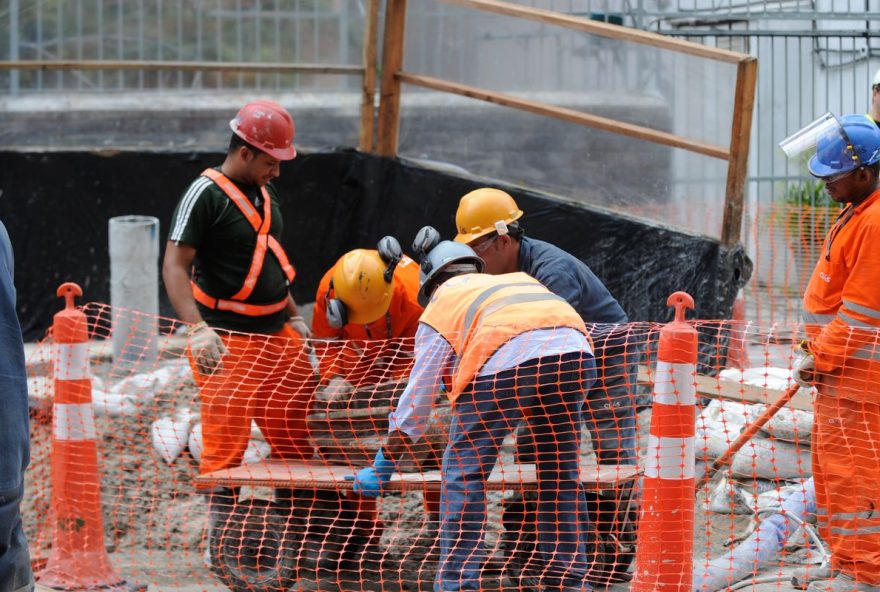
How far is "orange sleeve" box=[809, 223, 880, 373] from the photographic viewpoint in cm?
465

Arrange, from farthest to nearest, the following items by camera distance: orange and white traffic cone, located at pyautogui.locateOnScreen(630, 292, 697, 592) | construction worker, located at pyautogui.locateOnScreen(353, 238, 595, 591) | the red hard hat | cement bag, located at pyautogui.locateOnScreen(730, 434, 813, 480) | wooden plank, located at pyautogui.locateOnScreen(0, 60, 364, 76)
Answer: wooden plank, located at pyautogui.locateOnScreen(0, 60, 364, 76)
the red hard hat
cement bag, located at pyautogui.locateOnScreen(730, 434, 813, 480)
construction worker, located at pyautogui.locateOnScreen(353, 238, 595, 591)
orange and white traffic cone, located at pyautogui.locateOnScreen(630, 292, 697, 592)

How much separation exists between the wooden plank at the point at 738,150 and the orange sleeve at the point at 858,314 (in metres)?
2.43

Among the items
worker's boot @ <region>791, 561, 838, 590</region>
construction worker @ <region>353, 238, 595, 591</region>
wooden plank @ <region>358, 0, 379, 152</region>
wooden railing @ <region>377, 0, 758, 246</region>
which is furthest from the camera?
wooden plank @ <region>358, 0, 379, 152</region>

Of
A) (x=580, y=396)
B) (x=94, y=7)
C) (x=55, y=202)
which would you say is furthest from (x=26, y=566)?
(x=94, y=7)

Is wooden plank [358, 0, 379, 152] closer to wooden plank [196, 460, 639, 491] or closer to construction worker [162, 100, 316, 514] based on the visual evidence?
construction worker [162, 100, 316, 514]

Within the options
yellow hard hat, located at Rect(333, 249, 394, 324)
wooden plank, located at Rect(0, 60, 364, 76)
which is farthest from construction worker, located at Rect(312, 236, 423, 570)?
wooden plank, located at Rect(0, 60, 364, 76)

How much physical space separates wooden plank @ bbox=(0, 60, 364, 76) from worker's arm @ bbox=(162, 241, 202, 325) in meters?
3.75

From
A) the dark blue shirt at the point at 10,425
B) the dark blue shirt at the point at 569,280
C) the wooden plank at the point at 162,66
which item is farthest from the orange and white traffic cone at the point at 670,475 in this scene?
the wooden plank at the point at 162,66

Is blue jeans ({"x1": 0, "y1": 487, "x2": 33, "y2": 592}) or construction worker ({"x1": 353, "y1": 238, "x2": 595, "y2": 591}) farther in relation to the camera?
construction worker ({"x1": 353, "y1": 238, "x2": 595, "y2": 591})

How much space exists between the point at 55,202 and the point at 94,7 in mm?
1539

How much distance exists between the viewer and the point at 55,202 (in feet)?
30.2

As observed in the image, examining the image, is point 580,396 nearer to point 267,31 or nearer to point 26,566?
point 26,566

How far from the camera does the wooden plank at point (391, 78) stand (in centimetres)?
866

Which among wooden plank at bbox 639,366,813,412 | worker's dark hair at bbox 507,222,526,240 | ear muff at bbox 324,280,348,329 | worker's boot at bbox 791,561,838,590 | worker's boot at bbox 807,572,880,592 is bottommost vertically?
worker's boot at bbox 791,561,838,590
